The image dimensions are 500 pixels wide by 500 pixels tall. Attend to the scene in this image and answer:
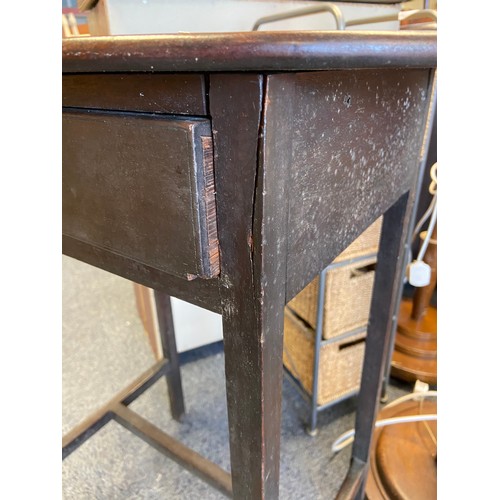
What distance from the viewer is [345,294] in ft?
3.28

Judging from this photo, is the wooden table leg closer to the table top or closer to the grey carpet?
the grey carpet

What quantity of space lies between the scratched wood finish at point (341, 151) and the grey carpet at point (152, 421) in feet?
2.47

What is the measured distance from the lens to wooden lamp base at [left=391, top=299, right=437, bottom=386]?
3.98 feet

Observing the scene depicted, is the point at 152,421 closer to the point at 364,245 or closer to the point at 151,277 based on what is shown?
the point at 364,245

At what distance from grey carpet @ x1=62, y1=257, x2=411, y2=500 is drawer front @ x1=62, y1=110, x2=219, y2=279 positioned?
2.68ft

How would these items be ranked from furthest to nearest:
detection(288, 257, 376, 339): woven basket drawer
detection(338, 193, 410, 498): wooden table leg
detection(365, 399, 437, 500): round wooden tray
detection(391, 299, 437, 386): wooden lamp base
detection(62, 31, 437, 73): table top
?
detection(391, 299, 437, 386): wooden lamp base → detection(288, 257, 376, 339): woven basket drawer → detection(365, 399, 437, 500): round wooden tray → detection(338, 193, 410, 498): wooden table leg → detection(62, 31, 437, 73): table top

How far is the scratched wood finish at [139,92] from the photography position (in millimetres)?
297

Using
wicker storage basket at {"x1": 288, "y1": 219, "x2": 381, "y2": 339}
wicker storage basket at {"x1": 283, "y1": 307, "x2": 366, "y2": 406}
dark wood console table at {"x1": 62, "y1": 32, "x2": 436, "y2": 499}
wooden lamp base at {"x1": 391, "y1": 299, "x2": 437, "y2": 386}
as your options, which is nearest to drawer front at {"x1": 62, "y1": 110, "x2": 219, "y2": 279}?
dark wood console table at {"x1": 62, "y1": 32, "x2": 436, "y2": 499}

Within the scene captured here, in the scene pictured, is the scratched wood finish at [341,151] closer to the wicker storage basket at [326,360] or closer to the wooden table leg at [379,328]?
the wooden table leg at [379,328]

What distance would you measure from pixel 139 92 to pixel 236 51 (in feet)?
0.34

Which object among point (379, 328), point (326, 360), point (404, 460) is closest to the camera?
point (379, 328)

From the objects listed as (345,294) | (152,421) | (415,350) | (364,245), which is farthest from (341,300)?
(152,421)
